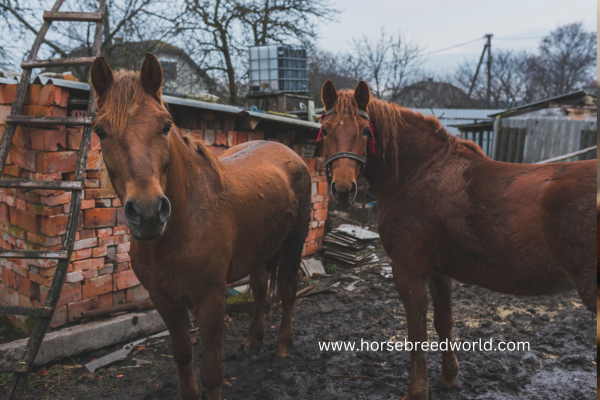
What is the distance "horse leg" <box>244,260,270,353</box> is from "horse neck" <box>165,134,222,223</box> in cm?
150

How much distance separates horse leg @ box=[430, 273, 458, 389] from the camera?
A: 3.15 meters

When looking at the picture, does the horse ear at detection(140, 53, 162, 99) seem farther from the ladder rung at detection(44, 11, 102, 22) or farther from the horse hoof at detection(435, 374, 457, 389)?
the horse hoof at detection(435, 374, 457, 389)

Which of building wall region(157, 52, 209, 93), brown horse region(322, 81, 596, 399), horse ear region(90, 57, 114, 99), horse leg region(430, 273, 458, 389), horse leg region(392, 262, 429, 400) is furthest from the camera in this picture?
building wall region(157, 52, 209, 93)

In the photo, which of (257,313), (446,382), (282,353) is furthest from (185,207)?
(446,382)

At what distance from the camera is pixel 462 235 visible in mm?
2584

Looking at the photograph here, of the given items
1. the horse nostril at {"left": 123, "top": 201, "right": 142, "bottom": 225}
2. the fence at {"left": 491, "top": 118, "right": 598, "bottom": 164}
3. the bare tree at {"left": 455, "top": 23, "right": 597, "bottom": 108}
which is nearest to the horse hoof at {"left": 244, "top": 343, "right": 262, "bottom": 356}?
the horse nostril at {"left": 123, "top": 201, "right": 142, "bottom": 225}

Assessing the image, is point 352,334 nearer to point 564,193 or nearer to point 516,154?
point 564,193

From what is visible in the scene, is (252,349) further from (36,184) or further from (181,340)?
(36,184)

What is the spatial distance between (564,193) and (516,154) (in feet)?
33.4

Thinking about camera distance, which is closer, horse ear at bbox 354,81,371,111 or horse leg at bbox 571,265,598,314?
horse leg at bbox 571,265,598,314

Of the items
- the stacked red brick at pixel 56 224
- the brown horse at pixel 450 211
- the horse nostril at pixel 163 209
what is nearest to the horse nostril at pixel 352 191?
the brown horse at pixel 450 211

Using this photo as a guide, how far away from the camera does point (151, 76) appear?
2.10 m

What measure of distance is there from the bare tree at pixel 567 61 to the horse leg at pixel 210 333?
1287 inches

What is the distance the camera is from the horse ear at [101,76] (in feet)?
6.56
